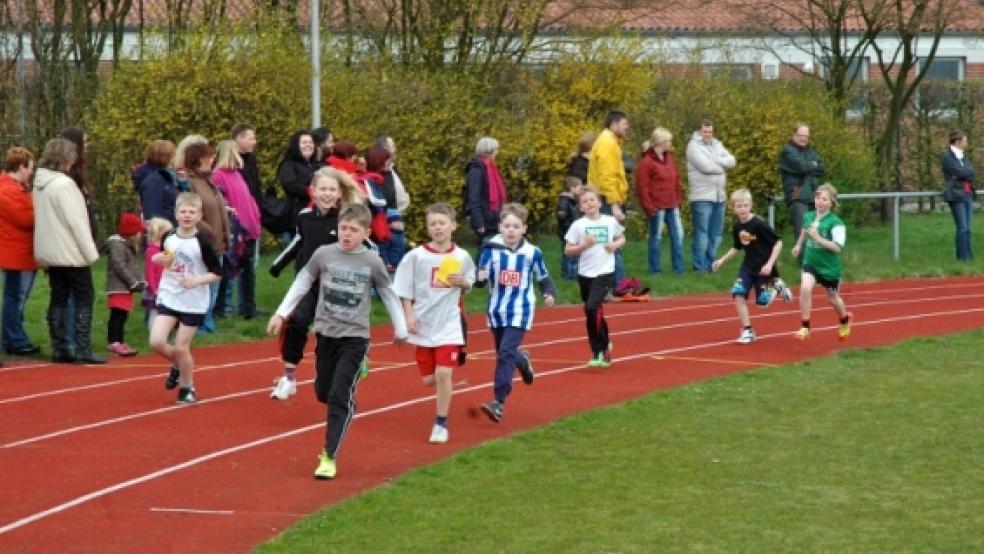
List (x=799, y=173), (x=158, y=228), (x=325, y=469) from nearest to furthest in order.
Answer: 1. (x=325, y=469)
2. (x=158, y=228)
3. (x=799, y=173)

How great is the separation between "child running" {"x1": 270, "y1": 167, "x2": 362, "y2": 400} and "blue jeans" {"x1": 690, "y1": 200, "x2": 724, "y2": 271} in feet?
32.5

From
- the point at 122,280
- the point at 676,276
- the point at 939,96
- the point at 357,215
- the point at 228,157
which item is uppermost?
the point at 939,96

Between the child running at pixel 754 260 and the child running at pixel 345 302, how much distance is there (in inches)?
249

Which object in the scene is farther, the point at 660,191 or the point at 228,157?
the point at 660,191

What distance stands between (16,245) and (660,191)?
9186 millimetres

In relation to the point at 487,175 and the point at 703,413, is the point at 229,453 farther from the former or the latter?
the point at 487,175

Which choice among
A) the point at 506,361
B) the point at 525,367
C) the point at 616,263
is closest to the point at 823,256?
the point at 616,263

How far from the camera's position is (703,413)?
13039mm

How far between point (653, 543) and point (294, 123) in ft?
50.5

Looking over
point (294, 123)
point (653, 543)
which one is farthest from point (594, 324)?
point (294, 123)

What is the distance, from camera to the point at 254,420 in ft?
42.4

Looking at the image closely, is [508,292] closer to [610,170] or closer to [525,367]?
[525,367]

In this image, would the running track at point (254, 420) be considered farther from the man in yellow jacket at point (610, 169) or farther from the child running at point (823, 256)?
the man in yellow jacket at point (610, 169)

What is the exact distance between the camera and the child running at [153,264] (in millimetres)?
14938
